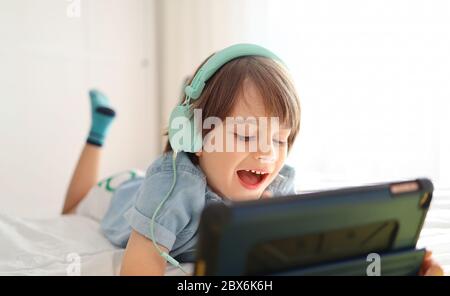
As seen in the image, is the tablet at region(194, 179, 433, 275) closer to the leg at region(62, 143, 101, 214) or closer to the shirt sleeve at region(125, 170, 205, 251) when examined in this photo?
the shirt sleeve at region(125, 170, 205, 251)

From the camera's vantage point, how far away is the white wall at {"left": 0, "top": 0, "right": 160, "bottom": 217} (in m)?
1.88

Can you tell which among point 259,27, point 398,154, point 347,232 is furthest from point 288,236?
point 259,27

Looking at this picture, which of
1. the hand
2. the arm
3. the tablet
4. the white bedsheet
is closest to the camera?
the tablet

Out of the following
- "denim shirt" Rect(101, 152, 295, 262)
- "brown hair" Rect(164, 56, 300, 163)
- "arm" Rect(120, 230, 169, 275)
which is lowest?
"arm" Rect(120, 230, 169, 275)

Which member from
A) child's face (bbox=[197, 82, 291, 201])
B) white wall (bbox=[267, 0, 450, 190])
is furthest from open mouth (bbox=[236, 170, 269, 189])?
white wall (bbox=[267, 0, 450, 190])

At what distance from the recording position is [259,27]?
2.12 meters

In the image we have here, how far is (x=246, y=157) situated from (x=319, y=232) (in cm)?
36

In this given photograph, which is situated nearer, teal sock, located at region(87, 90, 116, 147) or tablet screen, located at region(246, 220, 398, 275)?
tablet screen, located at region(246, 220, 398, 275)

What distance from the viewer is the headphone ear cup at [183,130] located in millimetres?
806

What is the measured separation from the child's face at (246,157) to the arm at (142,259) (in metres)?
0.17

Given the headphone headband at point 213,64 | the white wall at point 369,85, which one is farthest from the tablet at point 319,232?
the white wall at point 369,85

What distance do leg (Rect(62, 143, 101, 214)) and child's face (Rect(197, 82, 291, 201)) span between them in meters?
0.77
